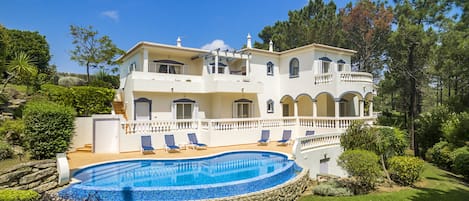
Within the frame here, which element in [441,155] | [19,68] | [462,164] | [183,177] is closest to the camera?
[183,177]

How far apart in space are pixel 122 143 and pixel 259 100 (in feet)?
44.3

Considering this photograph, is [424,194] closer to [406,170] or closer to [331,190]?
[406,170]

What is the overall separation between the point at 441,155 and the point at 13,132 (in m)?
29.6

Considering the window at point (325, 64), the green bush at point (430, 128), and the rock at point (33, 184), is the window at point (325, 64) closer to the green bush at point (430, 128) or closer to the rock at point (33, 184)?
the green bush at point (430, 128)

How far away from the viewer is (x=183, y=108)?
75.0 ft

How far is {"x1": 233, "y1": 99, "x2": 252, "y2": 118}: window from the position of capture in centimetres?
2482

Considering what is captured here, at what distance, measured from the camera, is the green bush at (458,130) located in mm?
20531

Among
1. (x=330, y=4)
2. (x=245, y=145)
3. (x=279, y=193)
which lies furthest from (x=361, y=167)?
(x=330, y=4)

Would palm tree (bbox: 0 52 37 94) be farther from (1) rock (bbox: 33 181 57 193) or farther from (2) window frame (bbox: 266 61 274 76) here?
(2) window frame (bbox: 266 61 274 76)

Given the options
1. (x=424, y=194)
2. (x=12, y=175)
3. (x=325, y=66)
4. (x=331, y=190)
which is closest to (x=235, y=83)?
(x=325, y=66)

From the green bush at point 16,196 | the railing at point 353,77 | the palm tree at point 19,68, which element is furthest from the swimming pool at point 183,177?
the palm tree at point 19,68

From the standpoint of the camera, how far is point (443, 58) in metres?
23.5

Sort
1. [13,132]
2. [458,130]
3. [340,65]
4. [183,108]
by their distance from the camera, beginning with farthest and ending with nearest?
[340,65], [183,108], [458,130], [13,132]

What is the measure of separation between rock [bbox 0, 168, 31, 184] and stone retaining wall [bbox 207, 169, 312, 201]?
23.7 ft
